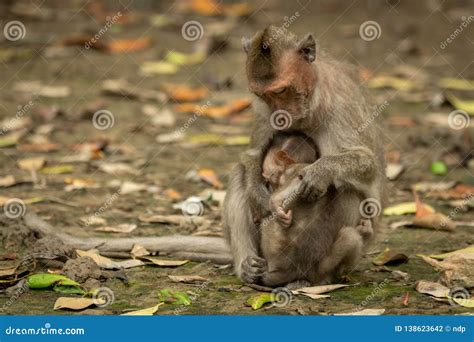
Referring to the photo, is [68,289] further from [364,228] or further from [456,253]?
[456,253]

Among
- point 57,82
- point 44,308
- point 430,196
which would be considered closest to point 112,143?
point 57,82

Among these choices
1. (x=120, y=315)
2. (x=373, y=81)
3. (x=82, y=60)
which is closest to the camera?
(x=120, y=315)

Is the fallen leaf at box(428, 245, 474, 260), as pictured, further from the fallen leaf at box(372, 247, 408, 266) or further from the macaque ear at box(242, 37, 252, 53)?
the macaque ear at box(242, 37, 252, 53)

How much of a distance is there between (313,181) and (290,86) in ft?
2.64

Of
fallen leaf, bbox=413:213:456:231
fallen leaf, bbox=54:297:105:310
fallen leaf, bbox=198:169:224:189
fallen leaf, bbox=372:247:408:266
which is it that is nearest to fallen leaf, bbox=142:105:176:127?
fallen leaf, bbox=198:169:224:189

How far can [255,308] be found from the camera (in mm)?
7617

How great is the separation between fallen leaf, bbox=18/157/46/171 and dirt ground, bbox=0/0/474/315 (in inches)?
4.7

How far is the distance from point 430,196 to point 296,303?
387 cm

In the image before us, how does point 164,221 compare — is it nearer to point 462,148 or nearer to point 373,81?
point 462,148

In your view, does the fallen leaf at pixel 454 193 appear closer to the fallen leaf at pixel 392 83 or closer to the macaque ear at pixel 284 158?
the macaque ear at pixel 284 158

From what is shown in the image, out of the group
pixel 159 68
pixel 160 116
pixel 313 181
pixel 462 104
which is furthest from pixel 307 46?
pixel 159 68

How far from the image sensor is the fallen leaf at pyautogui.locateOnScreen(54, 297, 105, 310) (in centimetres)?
754

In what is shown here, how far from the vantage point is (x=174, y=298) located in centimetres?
779

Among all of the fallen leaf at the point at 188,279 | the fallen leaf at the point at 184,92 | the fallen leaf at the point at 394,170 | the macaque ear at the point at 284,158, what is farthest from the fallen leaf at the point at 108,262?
the fallen leaf at the point at 184,92
